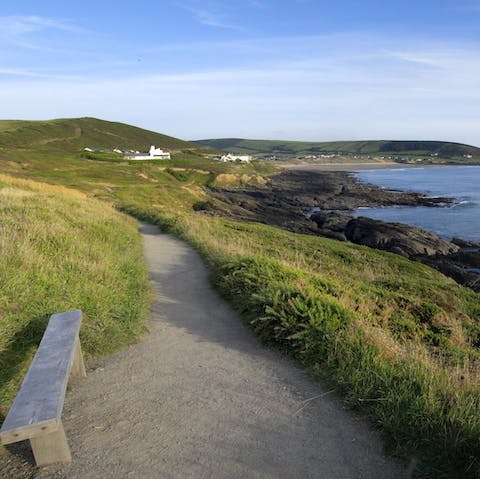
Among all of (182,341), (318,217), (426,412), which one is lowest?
(318,217)

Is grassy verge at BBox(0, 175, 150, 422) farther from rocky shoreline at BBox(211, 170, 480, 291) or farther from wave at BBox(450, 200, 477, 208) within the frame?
wave at BBox(450, 200, 477, 208)

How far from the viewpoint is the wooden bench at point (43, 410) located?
385 cm

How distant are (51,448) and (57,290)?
13.5 feet

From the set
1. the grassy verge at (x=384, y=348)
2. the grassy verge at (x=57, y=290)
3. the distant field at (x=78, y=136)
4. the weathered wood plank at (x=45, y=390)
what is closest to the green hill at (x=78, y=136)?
the distant field at (x=78, y=136)

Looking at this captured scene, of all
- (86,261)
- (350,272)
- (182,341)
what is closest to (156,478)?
(182,341)

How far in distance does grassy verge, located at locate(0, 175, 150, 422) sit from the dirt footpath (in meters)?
0.67

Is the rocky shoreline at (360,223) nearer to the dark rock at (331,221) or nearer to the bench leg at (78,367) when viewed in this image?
the dark rock at (331,221)

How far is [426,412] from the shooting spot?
182 inches

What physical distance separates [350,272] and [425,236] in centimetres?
2063

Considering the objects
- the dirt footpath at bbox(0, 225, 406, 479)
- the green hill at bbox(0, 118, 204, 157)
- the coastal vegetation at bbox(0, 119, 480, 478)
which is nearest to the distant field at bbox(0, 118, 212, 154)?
the green hill at bbox(0, 118, 204, 157)

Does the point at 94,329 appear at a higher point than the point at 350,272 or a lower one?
higher

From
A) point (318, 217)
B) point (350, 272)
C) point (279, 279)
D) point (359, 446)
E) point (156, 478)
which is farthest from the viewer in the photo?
point (318, 217)

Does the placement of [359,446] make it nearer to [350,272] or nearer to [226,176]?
[350,272]

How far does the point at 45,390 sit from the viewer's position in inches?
173
